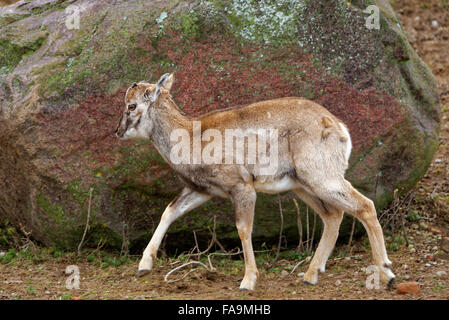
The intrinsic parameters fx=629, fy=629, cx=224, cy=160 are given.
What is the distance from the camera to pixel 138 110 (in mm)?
7051

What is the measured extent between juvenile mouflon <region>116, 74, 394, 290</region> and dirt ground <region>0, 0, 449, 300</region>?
11.5 inches

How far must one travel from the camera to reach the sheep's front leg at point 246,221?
6.63 metres

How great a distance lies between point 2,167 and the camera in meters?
8.58

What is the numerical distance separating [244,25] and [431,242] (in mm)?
3758

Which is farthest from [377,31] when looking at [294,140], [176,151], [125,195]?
[125,195]

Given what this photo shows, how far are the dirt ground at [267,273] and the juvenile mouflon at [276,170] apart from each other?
0.29 m

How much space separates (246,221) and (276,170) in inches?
25.1

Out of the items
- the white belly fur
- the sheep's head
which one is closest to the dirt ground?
the white belly fur

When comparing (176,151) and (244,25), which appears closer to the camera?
(176,151)

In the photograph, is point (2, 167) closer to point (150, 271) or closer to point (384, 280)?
point (150, 271)

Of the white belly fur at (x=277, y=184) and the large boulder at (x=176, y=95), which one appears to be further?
the large boulder at (x=176, y=95)

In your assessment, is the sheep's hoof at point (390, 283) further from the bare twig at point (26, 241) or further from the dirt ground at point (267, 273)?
the bare twig at point (26, 241)
